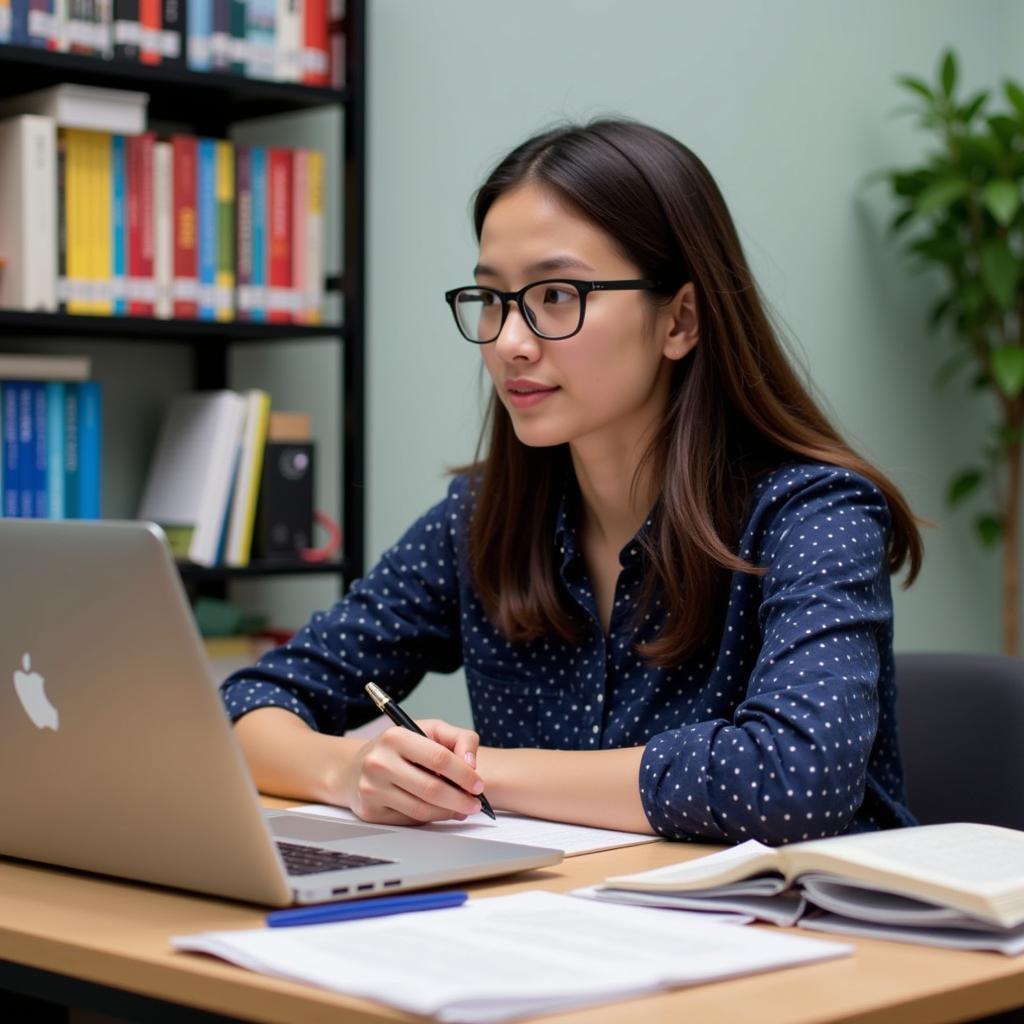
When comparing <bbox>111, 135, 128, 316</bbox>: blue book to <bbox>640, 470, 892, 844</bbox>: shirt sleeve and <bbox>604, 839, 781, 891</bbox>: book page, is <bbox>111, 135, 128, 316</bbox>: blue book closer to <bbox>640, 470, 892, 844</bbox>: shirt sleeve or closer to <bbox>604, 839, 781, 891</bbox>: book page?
<bbox>640, 470, 892, 844</bbox>: shirt sleeve

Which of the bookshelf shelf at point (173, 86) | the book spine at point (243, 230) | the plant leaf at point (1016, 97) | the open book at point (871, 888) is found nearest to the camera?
the open book at point (871, 888)

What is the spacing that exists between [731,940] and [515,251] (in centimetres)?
88

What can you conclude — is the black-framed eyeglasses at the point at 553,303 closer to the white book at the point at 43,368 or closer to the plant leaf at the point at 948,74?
the white book at the point at 43,368

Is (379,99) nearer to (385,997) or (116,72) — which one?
(116,72)

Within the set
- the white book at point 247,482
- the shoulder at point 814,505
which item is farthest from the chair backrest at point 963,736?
the white book at point 247,482

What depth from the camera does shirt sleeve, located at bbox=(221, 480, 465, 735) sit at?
1.77m

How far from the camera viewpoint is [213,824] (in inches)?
39.8

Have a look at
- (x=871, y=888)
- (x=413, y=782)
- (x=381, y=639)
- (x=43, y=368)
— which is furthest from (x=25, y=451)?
(x=871, y=888)

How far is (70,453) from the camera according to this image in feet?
7.84

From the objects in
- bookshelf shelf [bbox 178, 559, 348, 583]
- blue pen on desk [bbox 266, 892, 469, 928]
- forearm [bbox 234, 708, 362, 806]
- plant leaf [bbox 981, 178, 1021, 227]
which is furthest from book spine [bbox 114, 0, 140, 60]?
plant leaf [bbox 981, 178, 1021, 227]


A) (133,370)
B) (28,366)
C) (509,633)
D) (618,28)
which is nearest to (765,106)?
(618,28)

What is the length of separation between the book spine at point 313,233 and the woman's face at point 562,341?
3.16 ft

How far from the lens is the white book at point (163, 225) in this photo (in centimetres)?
242

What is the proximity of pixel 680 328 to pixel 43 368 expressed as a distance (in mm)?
1080
